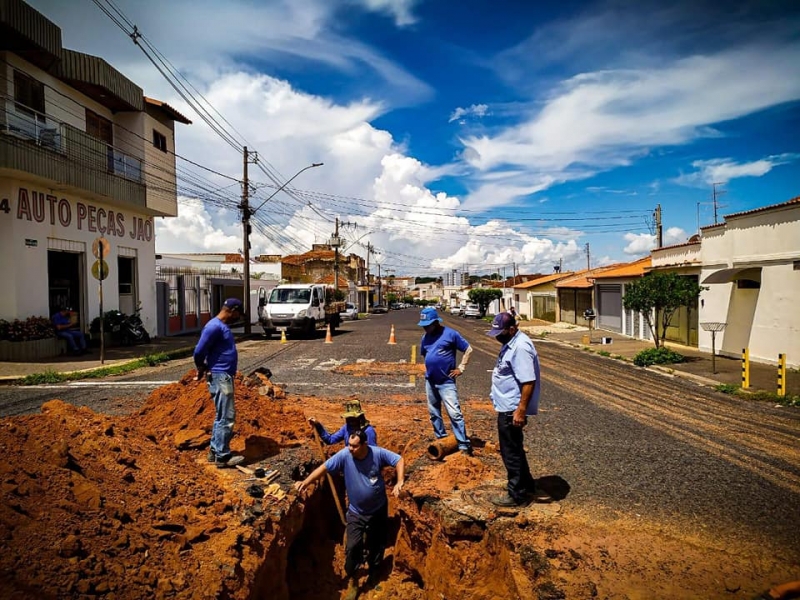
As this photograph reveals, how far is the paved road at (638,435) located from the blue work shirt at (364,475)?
1.83 metres

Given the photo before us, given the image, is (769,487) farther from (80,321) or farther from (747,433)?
(80,321)

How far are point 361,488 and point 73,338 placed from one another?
14077 millimetres

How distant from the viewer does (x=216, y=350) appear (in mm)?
5301

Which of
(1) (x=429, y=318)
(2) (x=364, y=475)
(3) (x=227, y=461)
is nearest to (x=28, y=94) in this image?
(3) (x=227, y=461)

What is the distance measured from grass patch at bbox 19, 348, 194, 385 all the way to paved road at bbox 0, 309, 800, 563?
2.02ft

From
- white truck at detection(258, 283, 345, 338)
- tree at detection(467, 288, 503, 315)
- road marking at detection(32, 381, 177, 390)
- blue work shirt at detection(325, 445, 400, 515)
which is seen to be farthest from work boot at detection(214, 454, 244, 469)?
tree at detection(467, 288, 503, 315)

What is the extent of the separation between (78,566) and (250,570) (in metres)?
1.22

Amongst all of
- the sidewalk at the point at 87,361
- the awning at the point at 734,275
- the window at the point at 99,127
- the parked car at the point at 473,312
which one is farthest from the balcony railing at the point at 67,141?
Result: the parked car at the point at 473,312

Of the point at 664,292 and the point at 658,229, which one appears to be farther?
the point at 658,229

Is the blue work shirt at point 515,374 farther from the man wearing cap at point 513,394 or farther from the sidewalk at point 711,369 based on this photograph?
the sidewalk at point 711,369

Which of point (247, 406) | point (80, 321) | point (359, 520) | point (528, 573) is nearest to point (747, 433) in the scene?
point (528, 573)

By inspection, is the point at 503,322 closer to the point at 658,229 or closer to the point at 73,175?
the point at 73,175

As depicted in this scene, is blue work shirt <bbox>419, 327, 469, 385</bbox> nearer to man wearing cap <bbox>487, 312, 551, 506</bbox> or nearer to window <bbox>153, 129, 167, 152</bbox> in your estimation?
man wearing cap <bbox>487, 312, 551, 506</bbox>

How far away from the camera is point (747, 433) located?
24.7 ft
